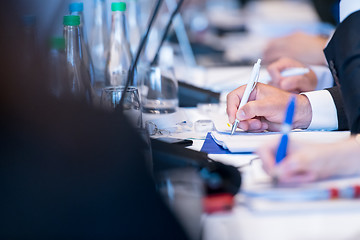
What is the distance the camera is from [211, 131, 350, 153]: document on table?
0.89m

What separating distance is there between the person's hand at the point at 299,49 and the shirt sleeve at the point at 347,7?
0.66 m

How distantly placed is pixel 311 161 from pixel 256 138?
10.9 inches

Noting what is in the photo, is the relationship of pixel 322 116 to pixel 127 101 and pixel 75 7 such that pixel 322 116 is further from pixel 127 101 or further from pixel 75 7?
pixel 75 7

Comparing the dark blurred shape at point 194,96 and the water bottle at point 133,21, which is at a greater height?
the water bottle at point 133,21

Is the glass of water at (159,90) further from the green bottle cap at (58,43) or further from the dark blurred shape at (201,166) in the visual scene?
the dark blurred shape at (201,166)

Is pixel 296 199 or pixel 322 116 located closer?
pixel 296 199

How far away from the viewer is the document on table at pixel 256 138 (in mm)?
891

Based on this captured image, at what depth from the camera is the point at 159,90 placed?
1307mm

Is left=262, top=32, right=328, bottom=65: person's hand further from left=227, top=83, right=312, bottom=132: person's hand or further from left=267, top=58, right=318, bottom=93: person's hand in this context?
left=227, top=83, right=312, bottom=132: person's hand

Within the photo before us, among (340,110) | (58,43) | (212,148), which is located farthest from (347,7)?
(58,43)

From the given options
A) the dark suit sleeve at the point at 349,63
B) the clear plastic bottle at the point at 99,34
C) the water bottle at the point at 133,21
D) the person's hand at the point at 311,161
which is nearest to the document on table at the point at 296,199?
the person's hand at the point at 311,161

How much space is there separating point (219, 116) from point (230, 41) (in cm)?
241

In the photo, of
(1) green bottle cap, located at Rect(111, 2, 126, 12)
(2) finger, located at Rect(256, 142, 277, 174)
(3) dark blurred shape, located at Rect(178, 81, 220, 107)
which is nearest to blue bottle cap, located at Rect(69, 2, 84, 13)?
(1) green bottle cap, located at Rect(111, 2, 126, 12)

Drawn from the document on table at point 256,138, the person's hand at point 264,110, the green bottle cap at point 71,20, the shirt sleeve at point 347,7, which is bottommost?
the document on table at point 256,138
